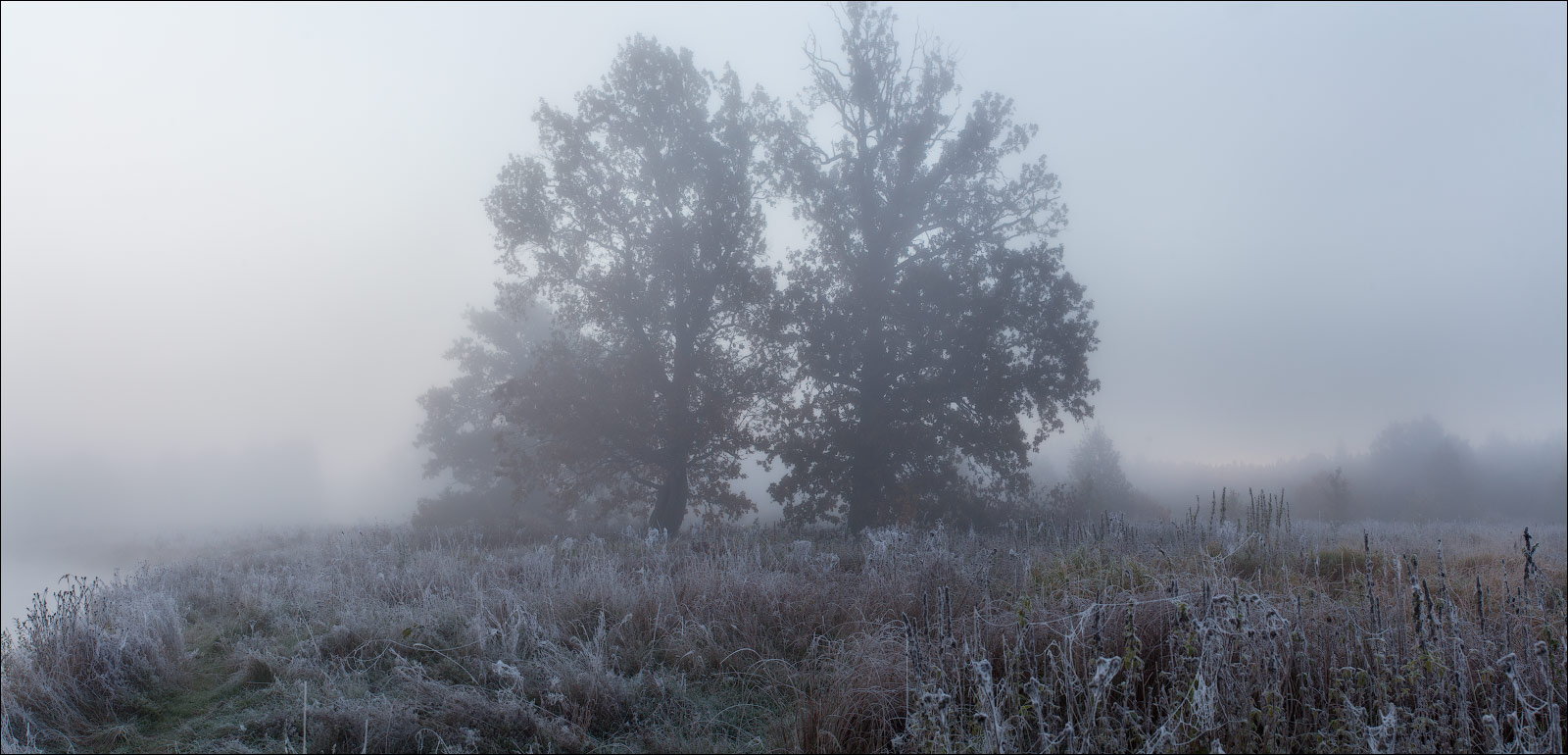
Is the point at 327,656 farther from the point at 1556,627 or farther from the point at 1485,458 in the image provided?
the point at 1485,458

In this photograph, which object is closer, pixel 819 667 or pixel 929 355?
pixel 819 667

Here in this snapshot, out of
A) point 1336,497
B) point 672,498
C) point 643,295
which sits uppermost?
point 643,295

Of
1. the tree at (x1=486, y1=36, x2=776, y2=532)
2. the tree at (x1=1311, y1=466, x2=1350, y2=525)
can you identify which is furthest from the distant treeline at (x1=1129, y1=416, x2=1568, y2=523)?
the tree at (x1=486, y1=36, x2=776, y2=532)

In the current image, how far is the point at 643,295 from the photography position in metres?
16.3

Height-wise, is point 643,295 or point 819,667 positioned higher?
point 643,295

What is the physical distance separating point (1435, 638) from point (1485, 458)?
49.4m

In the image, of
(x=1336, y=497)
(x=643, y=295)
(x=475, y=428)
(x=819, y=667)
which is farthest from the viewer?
(x=1336, y=497)

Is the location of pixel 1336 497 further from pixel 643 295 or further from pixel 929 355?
pixel 643 295

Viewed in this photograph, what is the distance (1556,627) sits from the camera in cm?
411

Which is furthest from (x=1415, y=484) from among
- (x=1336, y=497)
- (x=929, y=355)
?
(x=929, y=355)

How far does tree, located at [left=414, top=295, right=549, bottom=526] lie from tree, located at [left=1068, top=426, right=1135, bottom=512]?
67.4 ft

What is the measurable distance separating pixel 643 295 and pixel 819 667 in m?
12.6

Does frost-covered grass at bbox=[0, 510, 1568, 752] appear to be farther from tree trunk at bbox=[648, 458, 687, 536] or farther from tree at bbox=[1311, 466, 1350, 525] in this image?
tree at bbox=[1311, 466, 1350, 525]

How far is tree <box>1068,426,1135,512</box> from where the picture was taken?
2695 centimetres
